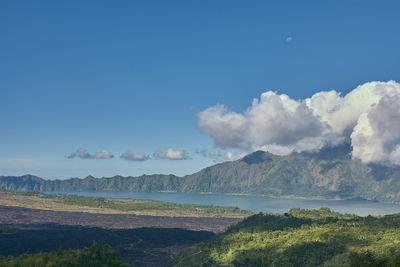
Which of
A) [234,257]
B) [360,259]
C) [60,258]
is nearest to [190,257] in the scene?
[234,257]

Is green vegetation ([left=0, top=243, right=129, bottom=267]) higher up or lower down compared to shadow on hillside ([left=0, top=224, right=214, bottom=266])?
higher up

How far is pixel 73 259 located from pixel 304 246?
63018 millimetres

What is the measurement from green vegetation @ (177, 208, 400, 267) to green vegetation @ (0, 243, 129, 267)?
3478cm

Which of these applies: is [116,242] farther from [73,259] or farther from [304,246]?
[304,246]

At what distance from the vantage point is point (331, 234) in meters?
112

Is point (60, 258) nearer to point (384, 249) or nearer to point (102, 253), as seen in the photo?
point (102, 253)

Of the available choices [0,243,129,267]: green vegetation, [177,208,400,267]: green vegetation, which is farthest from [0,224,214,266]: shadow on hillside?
[0,243,129,267]: green vegetation

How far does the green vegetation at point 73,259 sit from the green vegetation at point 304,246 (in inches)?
1369

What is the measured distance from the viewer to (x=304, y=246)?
106m

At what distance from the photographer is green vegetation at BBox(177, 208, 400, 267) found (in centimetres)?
9462

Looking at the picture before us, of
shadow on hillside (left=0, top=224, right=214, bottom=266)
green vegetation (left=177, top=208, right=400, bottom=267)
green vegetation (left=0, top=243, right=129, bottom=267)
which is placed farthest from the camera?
shadow on hillside (left=0, top=224, right=214, bottom=266)

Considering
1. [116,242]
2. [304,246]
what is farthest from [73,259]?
[116,242]

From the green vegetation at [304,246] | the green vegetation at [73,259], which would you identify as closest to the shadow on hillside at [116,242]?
the green vegetation at [304,246]

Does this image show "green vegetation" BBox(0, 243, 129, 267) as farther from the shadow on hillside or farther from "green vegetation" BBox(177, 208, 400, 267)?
the shadow on hillside
